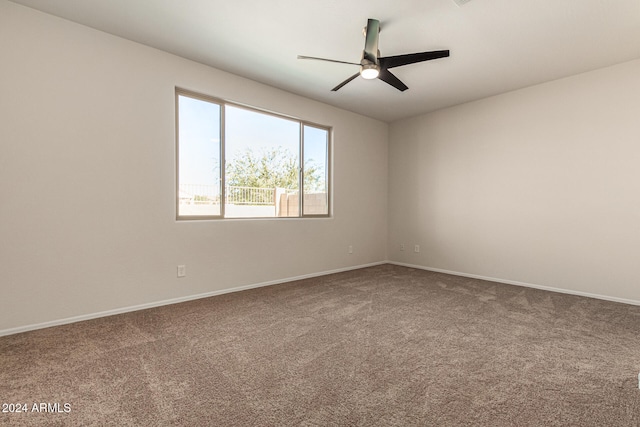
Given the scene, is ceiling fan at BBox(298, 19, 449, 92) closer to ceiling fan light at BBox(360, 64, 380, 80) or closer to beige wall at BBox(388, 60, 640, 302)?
ceiling fan light at BBox(360, 64, 380, 80)

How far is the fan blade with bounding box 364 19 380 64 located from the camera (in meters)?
2.59

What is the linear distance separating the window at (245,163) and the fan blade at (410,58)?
2.04m

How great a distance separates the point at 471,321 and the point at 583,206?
7.59ft

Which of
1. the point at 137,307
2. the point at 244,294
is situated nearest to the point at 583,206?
the point at 244,294

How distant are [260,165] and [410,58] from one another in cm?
235

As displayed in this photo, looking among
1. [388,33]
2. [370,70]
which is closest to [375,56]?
[370,70]

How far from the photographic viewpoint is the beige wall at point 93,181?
2521mm

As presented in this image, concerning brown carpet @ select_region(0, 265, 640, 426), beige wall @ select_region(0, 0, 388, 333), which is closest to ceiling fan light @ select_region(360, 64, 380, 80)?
beige wall @ select_region(0, 0, 388, 333)

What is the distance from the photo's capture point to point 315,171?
4934mm

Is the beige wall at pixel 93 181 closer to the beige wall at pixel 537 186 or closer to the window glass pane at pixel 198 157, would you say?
the window glass pane at pixel 198 157

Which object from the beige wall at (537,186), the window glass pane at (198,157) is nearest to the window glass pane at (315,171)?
the window glass pane at (198,157)

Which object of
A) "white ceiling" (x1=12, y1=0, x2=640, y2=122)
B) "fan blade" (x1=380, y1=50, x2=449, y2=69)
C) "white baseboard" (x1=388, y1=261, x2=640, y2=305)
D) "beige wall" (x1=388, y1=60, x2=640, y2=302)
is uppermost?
"white ceiling" (x1=12, y1=0, x2=640, y2=122)

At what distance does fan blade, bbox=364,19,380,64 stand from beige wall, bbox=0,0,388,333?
1876mm

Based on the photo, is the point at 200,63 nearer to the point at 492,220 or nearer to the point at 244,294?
the point at 244,294
